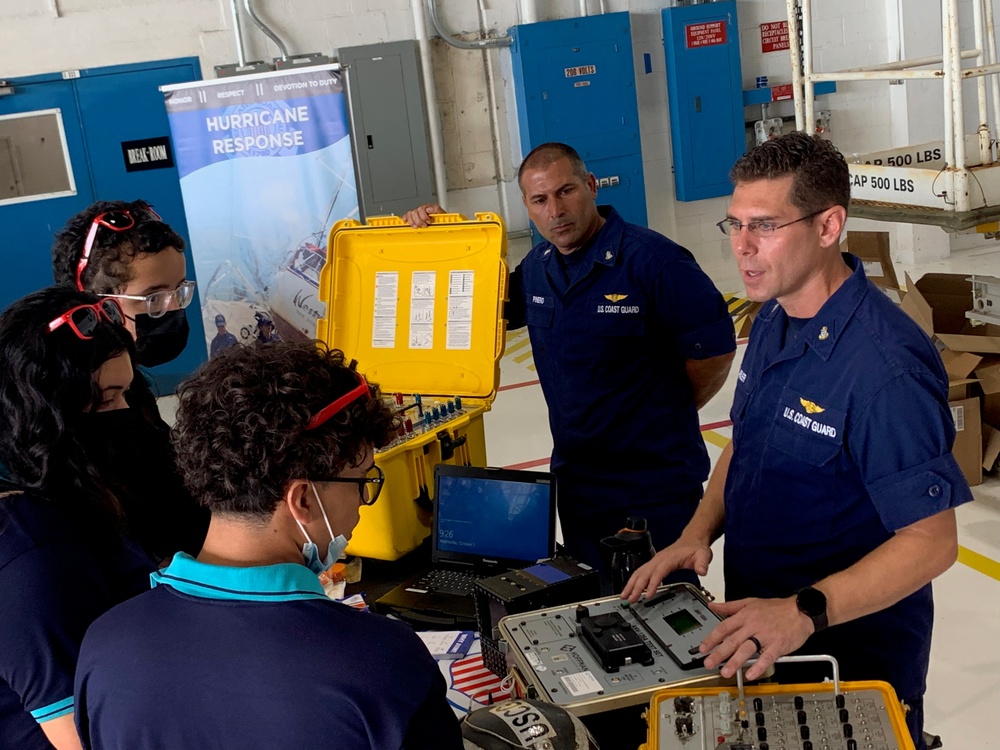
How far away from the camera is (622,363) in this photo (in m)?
2.51

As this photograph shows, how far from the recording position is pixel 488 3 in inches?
275

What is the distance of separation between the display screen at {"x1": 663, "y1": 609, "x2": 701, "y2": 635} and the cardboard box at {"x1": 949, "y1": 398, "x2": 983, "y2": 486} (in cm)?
284

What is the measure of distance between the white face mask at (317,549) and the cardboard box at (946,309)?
3.60 m

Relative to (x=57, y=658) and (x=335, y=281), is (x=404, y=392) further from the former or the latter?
(x=57, y=658)

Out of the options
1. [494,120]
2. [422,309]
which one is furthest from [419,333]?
[494,120]

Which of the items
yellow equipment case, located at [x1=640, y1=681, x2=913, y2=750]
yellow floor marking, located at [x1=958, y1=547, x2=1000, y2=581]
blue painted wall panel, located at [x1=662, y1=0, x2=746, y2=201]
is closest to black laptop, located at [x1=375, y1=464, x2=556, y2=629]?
yellow equipment case, located at [x1=640, y1=681, x2=913, y2=750]

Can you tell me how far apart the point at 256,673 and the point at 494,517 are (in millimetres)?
1234

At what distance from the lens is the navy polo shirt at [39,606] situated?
1236mm

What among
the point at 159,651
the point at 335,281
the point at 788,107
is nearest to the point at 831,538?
the point at 159,651

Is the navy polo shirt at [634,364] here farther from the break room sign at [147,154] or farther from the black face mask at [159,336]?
the break room sign at [147,154]

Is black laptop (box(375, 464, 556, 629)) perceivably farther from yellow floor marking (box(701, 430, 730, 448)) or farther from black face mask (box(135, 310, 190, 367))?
yellow floor marking (box(701, 430, 730, 448))

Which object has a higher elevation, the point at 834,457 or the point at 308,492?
the point at 308,492

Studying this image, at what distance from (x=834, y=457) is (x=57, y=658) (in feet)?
3.93

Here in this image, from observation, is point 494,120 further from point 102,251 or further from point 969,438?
point 102,251
